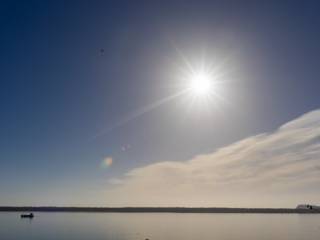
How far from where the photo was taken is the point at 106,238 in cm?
9375

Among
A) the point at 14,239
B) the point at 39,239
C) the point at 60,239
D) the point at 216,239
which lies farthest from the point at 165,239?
the point at 14,239

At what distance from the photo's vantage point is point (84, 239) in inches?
3627

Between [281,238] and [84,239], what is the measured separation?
5230cm

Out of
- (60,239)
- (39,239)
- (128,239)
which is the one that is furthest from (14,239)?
(128,239)

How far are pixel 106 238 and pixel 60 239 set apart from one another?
38.2ft

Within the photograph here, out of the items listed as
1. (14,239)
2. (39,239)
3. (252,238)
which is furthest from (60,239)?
(252,238)

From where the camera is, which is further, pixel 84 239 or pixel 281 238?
pixel 281 238

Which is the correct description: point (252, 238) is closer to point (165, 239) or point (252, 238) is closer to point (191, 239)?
point (191, 239)

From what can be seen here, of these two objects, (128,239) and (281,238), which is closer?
(128,239)

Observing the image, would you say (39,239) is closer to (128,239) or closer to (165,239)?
(128,239)

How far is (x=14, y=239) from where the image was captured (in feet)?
307

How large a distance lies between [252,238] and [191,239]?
16843 mm

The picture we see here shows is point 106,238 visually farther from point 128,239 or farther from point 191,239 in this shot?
point 191,239

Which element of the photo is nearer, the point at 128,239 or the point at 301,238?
the point at 128,239
